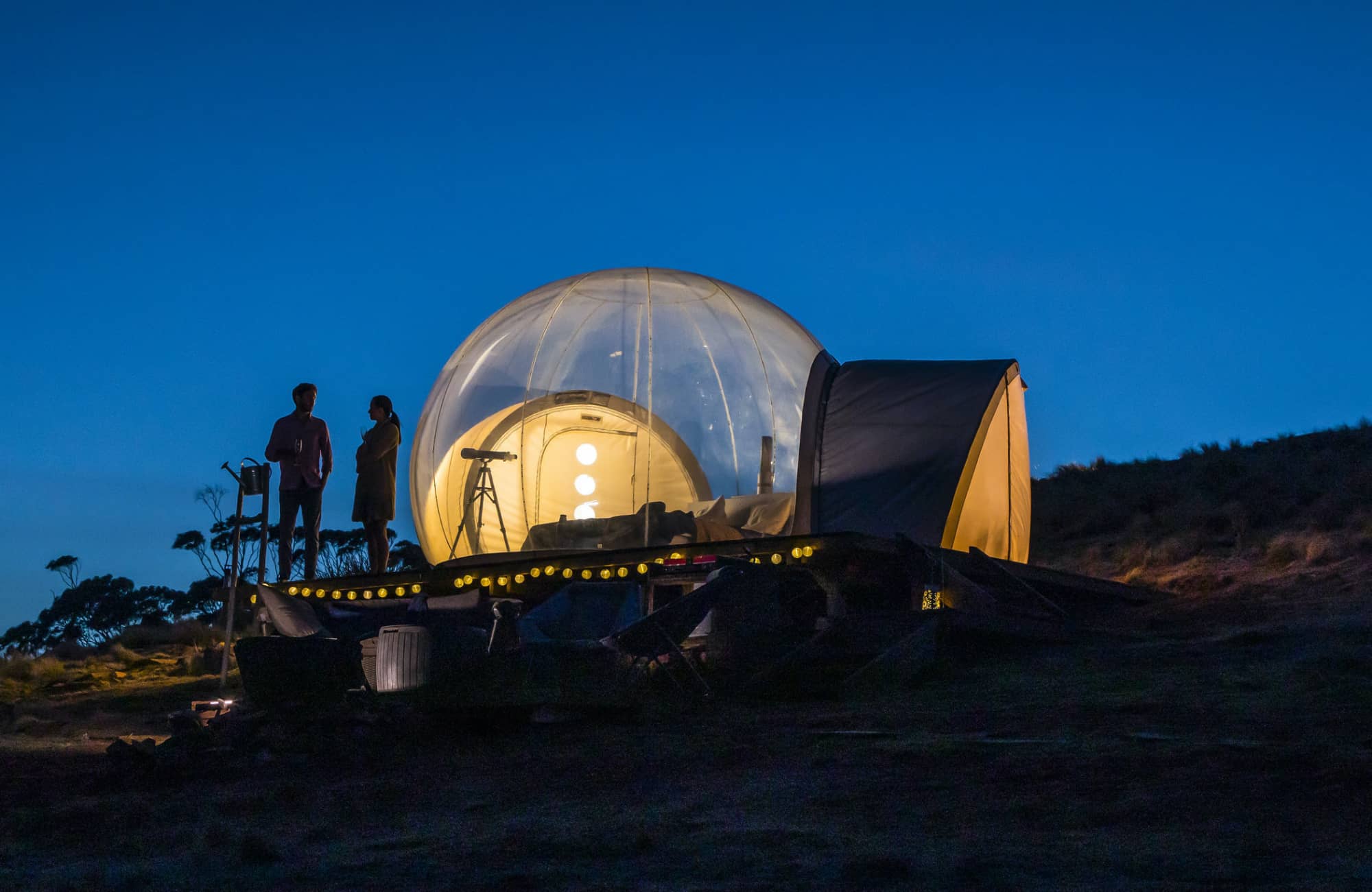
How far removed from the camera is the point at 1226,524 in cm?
1230

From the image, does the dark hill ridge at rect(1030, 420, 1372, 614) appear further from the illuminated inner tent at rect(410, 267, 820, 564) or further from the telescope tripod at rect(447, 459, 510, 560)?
the telescope tripod at rect(447, 459, 510, 560)

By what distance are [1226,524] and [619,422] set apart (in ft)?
Answer: 19.1

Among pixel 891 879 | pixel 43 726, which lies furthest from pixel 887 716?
pixel 43 726

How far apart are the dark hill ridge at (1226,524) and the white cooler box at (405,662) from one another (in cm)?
571

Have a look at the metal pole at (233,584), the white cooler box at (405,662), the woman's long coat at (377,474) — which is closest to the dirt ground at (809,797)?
the white cooler box at (405,662)

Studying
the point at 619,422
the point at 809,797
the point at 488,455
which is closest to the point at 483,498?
the point at 488,455

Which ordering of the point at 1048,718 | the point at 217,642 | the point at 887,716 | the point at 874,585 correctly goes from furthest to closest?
the point at 217,642 < the point at 874,585 < the point at 887,716 < the point at 1048,718

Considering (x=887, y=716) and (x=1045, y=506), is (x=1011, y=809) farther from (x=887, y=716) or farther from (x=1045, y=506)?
(x=1045, y=506)

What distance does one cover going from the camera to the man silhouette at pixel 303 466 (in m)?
→ 10.2

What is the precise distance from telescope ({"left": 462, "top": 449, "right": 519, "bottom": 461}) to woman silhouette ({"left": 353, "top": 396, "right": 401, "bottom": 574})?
0.55 metres

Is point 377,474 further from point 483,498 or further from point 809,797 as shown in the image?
point 809,797

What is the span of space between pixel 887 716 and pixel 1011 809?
6.54 feet

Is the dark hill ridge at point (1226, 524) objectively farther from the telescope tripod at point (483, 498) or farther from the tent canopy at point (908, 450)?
the telescope tripod at point (483, 498)

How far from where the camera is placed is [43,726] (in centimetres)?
835
